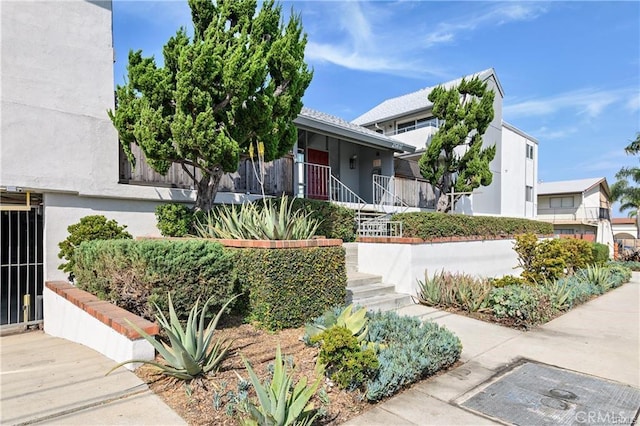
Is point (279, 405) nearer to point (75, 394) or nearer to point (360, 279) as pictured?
point (75, 394)

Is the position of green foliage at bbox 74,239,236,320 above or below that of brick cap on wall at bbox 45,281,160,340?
above

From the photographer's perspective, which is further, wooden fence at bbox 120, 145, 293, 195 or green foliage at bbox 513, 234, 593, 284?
green foliage at bbox 513, 234, 593, 284

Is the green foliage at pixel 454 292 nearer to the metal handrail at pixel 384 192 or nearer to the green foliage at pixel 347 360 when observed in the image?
the green foliage at pixel 347 360

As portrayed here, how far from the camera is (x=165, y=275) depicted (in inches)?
171

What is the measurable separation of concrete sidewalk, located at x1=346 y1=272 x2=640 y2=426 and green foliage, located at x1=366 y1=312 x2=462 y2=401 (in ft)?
0.42

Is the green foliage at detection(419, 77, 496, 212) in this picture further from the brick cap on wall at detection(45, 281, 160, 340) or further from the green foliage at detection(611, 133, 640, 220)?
the green foliage at detection(611, 133, 640, 220)

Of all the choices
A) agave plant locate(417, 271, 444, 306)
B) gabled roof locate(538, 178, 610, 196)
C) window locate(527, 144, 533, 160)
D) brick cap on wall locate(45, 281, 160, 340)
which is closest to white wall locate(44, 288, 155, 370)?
brick cap on wall locate(45, 281, 160, 340)

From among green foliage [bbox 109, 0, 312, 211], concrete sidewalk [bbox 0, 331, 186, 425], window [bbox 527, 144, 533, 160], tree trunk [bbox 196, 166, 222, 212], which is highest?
window [bbox 527, 144, 533, 160]

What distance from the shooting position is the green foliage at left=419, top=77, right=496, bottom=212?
44.2ft

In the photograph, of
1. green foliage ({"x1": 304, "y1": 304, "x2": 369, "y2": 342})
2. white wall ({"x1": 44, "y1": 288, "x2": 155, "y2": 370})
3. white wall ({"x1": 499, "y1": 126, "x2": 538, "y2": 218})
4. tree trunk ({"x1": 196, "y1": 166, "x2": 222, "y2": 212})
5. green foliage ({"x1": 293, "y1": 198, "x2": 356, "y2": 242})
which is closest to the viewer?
white wall ({"x1": 44, "y1": 288, "x2": 155, "y2": 370})

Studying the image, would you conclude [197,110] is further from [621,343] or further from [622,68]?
[622,68]

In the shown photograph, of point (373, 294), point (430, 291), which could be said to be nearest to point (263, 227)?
point (373, 294)

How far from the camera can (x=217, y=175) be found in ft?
23.3
